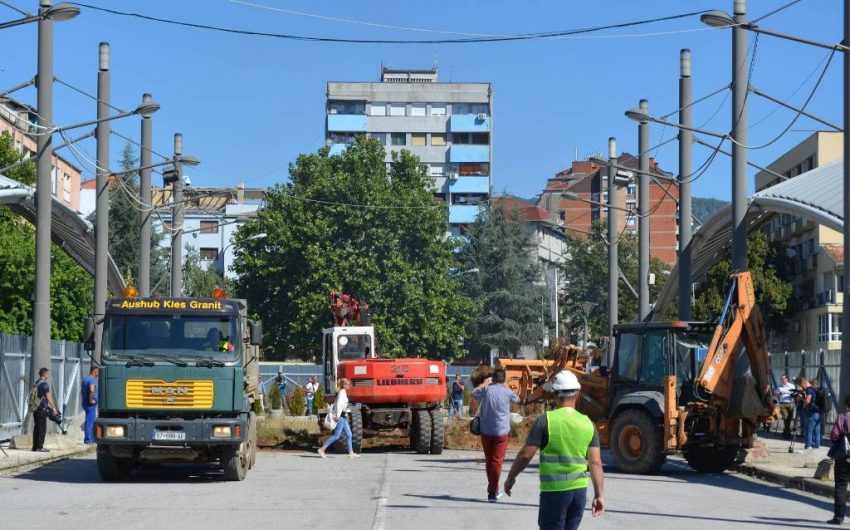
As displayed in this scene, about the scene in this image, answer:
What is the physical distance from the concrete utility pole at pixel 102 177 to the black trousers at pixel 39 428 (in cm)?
471

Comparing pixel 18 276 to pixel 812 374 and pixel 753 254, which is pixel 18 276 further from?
pixel 753 254

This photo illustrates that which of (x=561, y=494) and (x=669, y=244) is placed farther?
(x=669, y=244)

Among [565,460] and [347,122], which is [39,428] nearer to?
[565,460]

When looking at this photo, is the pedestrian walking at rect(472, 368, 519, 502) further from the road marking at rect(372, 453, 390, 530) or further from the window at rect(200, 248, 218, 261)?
the window at rect(200, 248, 218, 261)

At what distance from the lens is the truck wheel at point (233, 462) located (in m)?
20.8

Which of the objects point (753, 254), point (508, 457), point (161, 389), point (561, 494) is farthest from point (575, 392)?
point (753, 254)

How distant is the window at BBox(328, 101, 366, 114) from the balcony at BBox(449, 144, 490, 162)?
28.9 feet

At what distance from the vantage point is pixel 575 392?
32.8 ft

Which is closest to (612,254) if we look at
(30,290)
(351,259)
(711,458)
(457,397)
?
(457,397)

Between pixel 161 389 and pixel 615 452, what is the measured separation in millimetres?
8063

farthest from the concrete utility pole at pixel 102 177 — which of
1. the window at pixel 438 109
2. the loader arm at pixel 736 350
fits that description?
the window at pixel 438 109

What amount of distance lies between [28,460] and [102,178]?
30.2 feet

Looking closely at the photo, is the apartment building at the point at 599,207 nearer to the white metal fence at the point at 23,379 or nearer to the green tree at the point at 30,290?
the green tree at the point at 30,290

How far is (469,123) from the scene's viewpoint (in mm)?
115875
